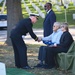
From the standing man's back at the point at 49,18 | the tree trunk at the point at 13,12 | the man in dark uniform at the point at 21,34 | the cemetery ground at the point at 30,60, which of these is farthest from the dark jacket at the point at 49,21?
the tree trunk at the point at 13,12

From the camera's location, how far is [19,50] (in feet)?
31.4

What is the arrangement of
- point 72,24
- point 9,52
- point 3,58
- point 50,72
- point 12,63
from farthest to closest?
point 72,24 < point 9,52 < point 3,58 < point 12,63 < point 50,72

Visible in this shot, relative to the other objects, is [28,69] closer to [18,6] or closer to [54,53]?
Answer: [54,53]

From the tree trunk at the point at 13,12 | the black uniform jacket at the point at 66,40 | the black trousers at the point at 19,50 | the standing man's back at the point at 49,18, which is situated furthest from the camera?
the tree trunk at the point at 13,12

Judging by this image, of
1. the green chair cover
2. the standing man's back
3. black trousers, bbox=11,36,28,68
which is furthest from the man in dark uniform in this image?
A: the standing man's back

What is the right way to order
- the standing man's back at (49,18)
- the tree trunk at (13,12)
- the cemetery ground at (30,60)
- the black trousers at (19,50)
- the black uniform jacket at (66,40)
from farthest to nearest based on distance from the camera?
the tree trunk at (13,12)
the standing man's back at (49,18)
the black trousers at (19,50)
the black uniform jacket at (66,40)
the cemetery ground at (30,60)

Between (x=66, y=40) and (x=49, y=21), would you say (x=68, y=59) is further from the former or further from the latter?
(x=49, y=21)

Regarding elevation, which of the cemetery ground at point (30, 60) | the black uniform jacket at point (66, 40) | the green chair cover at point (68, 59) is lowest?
the cemetery ground at point (30, 60)

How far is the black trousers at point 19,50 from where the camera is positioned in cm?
951

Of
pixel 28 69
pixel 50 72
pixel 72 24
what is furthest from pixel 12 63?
pixel 72 24

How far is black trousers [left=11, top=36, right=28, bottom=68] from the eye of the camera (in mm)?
9509

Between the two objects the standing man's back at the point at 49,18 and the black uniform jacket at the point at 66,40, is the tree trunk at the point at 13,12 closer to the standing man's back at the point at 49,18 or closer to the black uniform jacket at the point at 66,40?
the standing man's back at the point at 49,18

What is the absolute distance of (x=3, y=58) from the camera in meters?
11.7

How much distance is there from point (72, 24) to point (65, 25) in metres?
18.6
